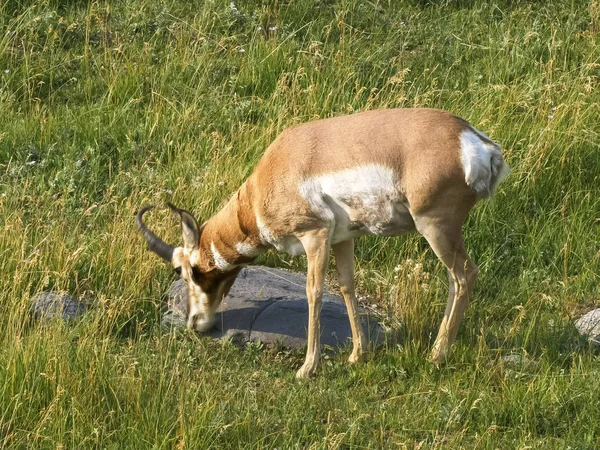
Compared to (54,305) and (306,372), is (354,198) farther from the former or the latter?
(54,305)

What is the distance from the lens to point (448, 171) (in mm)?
7066

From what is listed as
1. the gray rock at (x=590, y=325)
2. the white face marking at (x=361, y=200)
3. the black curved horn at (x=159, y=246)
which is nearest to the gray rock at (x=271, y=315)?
the black curved horn at (x=159, y=246)

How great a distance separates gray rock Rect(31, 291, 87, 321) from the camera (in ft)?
24.8

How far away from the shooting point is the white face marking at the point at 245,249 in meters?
7.84

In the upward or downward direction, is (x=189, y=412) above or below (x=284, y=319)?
above

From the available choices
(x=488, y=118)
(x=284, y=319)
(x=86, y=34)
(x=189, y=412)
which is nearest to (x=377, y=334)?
(x=284, y=319)

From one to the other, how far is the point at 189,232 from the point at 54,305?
109 cm

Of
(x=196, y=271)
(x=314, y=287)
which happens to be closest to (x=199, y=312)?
(x=196, y=271)

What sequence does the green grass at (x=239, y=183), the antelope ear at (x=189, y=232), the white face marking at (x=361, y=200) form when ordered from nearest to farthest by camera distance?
the green grass at (x=239, y=183) → the white face marking at (x=361, y=200) → the antelope ear at (x=189, y=232)

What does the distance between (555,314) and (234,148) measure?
336 cm

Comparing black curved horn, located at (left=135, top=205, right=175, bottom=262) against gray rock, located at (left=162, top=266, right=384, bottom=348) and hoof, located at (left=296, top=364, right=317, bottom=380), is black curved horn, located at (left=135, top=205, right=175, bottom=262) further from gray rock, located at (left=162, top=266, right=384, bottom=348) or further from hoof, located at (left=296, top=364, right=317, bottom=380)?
hoof, located at (left=296, top=364, right=317, bottom=380)

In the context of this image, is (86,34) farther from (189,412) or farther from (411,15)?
(189,412)

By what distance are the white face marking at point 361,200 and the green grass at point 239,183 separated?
0.78m

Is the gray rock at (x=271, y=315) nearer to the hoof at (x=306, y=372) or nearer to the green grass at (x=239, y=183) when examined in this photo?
the green grass at (x=239, y=183)
